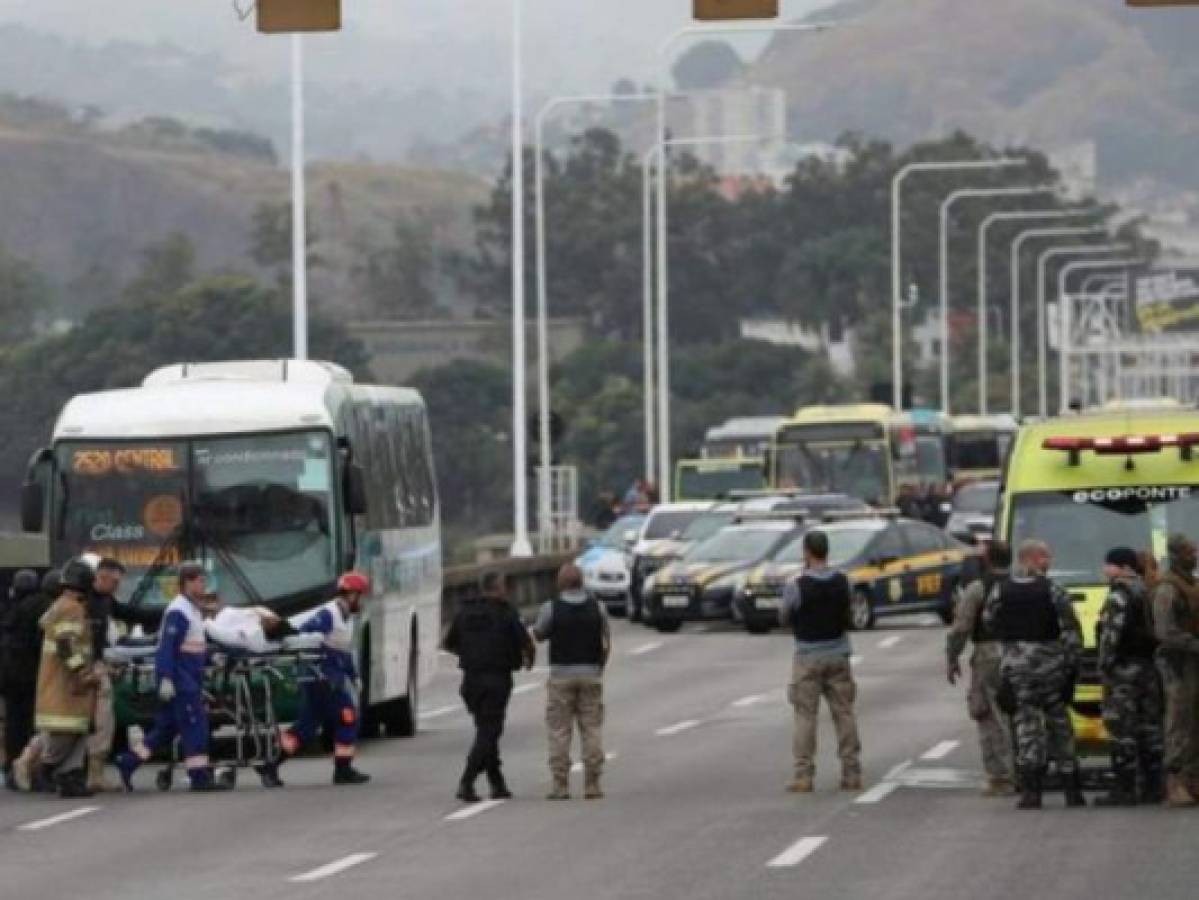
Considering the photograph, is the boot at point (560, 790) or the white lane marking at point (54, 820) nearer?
the white lane marking at point (54, 820)

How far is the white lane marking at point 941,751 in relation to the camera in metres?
31.2

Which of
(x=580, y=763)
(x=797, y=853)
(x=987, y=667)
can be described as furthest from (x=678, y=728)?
(x=797, y=853)

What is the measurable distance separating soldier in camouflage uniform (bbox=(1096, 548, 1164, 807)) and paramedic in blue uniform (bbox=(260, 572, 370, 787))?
606 centimetres

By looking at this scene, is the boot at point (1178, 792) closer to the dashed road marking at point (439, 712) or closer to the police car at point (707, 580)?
the dashed road marking at point (439, 712)

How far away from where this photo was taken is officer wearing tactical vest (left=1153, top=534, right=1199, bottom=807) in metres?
25.8

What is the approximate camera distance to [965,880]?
69.2 feet

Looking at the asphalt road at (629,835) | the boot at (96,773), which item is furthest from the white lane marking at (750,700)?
the boot at (96,773)

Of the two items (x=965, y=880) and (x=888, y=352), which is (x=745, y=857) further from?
(x=888, y=352)

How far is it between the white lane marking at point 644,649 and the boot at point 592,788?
23304 mm

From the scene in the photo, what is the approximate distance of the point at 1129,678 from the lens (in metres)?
26.0

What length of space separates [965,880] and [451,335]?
176m

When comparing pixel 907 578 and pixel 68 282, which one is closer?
pixel 907 578

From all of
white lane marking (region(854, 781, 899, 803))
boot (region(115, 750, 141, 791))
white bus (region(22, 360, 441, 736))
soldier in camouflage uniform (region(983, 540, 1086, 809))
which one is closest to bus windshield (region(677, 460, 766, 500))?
white bus (region(22, 360, 441, 736))

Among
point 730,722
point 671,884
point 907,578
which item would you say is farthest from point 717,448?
point 671,884
